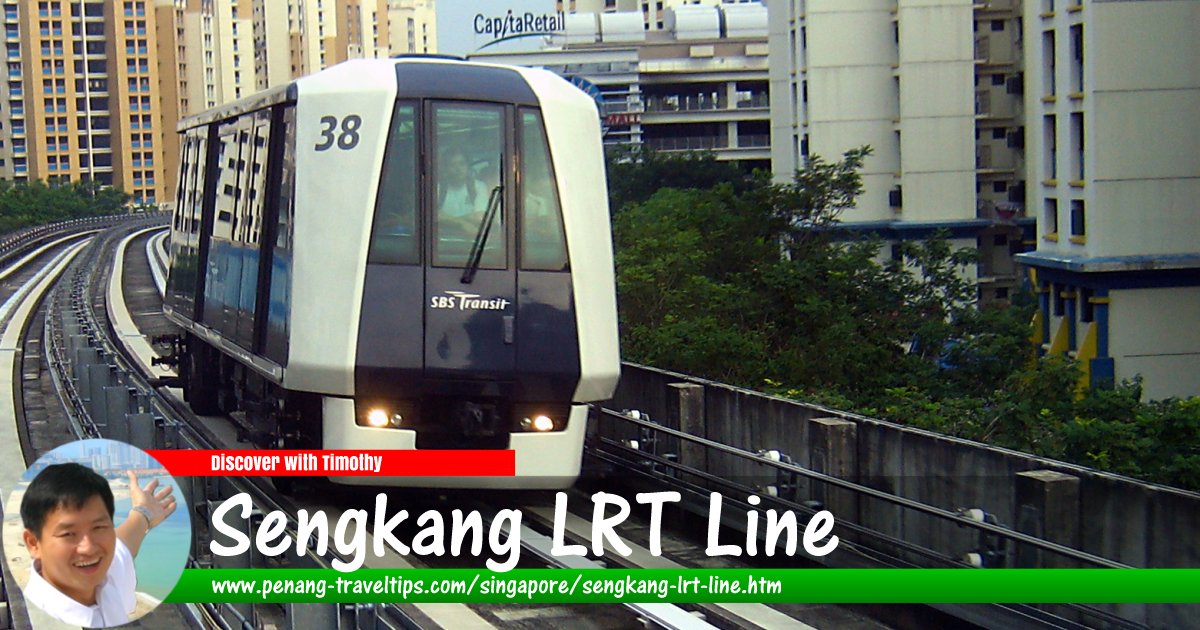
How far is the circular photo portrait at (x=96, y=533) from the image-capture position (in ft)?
16.5

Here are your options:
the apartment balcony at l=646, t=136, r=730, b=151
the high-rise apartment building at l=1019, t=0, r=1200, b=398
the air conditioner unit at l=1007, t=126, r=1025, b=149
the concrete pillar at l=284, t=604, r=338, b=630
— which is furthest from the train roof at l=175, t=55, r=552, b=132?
the apartment balcony at l=646, t=136, r=730, b=151

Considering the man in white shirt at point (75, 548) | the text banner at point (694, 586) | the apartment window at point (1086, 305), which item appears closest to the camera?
the man in white shirt at point (75, 548)

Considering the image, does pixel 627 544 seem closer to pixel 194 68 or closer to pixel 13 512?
pixel 13 512

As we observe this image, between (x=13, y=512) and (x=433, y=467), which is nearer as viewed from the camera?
(x=13, y=512)

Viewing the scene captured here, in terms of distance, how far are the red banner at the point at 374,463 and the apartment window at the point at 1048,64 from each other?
25.6 m

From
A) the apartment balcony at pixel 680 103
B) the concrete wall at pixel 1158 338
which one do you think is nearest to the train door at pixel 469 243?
the concrete wall at pixel 1158 338

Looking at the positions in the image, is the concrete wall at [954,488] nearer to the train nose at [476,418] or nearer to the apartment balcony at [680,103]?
the train nose at [476,418]

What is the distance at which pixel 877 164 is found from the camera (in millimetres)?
56875

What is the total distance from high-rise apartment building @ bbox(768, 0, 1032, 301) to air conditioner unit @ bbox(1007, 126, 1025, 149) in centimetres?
4

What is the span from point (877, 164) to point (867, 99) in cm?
227

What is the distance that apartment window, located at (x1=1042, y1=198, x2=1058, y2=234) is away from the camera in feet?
115

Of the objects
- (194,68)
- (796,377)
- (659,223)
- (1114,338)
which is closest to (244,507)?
(796,377)

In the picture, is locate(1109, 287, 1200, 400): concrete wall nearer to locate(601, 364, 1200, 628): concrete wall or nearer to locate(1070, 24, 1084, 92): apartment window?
locate(1070, 24, 1084, 92): apartment window

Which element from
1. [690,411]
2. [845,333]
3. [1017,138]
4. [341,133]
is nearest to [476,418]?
[341,133]
